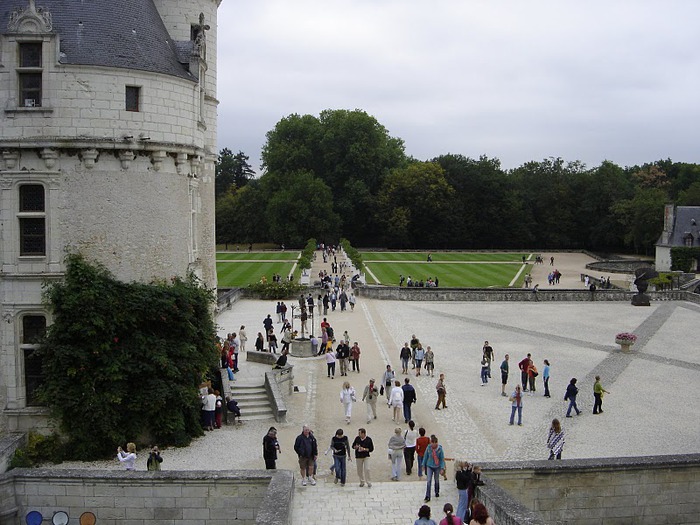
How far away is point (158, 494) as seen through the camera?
→ 14766 mm

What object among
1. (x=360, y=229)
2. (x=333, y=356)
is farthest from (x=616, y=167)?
(x=333, y=356)

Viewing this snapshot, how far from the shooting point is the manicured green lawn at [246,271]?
57.5 meters

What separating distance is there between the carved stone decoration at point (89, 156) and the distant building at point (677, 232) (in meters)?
65.1

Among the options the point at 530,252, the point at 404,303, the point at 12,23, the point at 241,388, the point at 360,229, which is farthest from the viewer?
the point at 360,229

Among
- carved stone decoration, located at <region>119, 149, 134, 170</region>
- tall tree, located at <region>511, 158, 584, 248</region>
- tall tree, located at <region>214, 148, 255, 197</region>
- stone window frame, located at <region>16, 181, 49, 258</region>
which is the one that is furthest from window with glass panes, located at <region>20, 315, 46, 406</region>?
tall tree, located at <region>214, 148, 255, 197</region>

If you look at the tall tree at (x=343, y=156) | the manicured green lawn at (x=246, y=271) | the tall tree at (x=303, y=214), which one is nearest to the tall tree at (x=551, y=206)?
the tall tree at (x=343, y=156)

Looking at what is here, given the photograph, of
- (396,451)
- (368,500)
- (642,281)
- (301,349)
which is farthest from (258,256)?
(368,500)

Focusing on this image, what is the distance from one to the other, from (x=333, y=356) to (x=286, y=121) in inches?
3190

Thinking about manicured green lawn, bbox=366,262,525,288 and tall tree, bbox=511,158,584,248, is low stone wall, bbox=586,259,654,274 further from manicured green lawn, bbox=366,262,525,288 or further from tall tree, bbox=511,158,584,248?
tall tree, bbox=511,158,584,248

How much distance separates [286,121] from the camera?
105m

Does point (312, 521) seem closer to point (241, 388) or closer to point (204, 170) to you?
point (241, 388)

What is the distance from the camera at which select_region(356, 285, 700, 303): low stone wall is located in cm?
4759

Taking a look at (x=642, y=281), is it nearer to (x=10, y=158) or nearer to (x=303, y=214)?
(x=10, y=158)

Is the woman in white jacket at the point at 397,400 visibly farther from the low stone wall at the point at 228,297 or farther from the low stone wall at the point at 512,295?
the low stone wall at the point at 512,295
